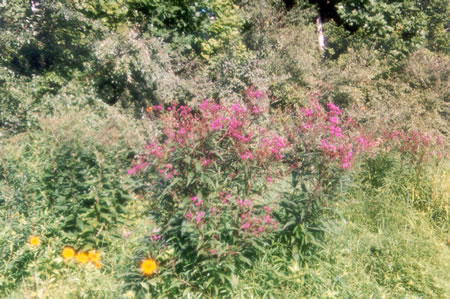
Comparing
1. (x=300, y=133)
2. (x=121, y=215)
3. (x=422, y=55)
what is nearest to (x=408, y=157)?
(x=300, y=133)

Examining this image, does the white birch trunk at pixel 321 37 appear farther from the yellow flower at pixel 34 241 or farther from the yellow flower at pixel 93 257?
the yellow flower at pixel 34 241

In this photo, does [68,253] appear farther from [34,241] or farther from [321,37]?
[321,37]

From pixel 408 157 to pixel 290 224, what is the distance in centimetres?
236

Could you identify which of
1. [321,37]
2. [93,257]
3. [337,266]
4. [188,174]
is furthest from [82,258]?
[321,37]

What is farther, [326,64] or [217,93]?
[326,64]

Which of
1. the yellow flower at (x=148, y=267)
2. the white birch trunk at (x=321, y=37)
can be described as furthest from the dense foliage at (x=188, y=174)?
the white birch trunk at (x=321, y=37)

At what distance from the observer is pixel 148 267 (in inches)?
102

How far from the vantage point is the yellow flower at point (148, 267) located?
258cm

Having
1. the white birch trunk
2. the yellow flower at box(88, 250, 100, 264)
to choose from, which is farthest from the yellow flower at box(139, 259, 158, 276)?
the white birch trunk

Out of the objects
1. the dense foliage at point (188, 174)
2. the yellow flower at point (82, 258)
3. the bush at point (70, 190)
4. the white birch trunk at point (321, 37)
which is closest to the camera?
the dense foliage at point (188, 174)

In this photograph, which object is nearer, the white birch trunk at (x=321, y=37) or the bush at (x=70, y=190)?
the bush at (x=70, y=190)

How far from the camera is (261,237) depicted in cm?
278

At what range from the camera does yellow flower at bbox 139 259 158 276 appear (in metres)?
2.58

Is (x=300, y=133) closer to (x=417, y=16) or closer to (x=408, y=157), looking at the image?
(x=408, y=157)
